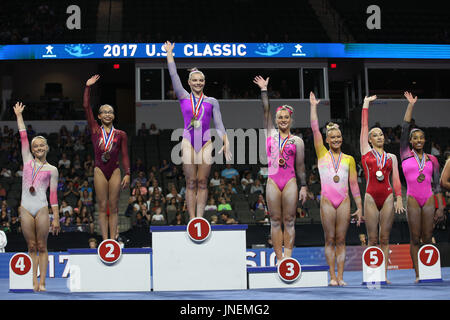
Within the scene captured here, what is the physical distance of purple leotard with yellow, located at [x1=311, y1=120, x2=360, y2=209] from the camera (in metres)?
9.55

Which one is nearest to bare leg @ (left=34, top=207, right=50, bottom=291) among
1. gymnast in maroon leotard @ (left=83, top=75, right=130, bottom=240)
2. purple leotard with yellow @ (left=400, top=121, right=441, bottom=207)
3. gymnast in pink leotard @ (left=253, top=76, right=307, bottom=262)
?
gymnast in maroon leotard @ (left=83, top=75, right=130, bottom=240)

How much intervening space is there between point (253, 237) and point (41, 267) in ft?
23.6

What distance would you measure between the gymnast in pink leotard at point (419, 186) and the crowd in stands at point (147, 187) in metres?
6.34

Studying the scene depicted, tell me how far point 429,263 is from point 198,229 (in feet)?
12.0

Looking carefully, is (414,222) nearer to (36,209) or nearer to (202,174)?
(202,174)

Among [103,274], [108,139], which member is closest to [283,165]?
[108,139]

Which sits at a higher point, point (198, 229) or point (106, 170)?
point (106, 170)

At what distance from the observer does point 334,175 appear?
959cm

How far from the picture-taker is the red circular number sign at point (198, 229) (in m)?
9.08

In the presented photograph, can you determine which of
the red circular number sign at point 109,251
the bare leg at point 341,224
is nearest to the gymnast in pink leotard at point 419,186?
the bare leg at point 341,224
